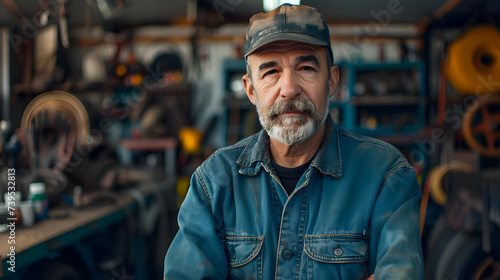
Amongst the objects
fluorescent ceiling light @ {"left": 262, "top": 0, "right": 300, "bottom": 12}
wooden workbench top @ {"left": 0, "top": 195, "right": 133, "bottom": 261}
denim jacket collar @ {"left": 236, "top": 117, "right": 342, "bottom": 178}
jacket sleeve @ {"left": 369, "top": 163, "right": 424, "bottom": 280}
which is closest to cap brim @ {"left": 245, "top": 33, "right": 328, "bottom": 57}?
denim jacket collar @ {"left": 236, "top": 117, "right": 342, "bottom": 178}

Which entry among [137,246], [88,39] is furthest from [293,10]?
[88,39]

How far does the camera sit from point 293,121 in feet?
4.17

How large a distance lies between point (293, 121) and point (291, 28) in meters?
0.31

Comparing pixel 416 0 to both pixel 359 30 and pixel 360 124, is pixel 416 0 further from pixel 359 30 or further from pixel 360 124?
pixel 360 124

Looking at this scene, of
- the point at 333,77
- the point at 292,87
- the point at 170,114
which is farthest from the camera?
the point at 170,114

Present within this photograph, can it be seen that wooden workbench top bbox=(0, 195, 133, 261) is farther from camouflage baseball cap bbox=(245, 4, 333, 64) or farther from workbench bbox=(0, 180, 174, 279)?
camouflage baseball cap bbox=(245, 4, 333, 64)

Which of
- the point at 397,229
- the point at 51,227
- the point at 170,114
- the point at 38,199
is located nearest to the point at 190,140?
the point at 170,114

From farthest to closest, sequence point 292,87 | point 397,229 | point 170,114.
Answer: point 170,114 < point 292,87 < point 397,229

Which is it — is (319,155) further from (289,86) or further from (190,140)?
(190,140)

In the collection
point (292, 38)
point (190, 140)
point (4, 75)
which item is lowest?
point (190, 140)

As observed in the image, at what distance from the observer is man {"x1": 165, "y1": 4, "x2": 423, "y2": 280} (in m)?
1.21

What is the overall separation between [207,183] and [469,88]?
3.84 metres

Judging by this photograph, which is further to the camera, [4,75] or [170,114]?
[170,114]

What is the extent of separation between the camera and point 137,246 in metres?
3.21
